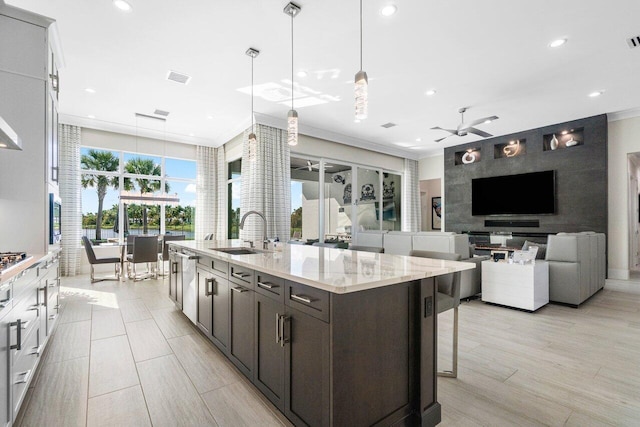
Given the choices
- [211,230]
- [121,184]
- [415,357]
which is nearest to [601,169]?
[415,357]

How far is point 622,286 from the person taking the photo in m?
5.07

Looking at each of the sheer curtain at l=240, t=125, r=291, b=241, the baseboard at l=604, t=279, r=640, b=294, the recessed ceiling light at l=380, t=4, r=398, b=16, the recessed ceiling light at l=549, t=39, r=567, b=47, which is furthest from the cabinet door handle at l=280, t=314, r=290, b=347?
the baseboard at l=604, t=279, r=640, b=294

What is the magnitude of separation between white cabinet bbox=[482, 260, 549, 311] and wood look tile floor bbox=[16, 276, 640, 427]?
193mm

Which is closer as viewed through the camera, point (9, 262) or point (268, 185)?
point (9, 262)

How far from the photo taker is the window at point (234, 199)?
6969mm

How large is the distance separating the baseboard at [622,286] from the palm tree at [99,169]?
9.71 metres

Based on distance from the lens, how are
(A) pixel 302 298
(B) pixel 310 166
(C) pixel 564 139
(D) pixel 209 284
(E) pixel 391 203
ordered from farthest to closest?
(E) pixel 391 203
(B) pixel 310 166
(C) pixel 564 139
(D) pixel 209 284
(A) pixel 302 298

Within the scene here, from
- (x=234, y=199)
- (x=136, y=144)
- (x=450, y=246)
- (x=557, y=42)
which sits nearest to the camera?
(x=557, y=42)

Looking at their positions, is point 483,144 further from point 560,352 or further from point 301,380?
point 301,380

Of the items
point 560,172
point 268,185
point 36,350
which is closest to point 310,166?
point 268,185

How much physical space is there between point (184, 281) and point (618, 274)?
7440mm

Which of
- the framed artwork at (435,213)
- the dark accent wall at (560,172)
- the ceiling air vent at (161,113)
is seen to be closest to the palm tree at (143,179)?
the ceiling air vent at (161,113)

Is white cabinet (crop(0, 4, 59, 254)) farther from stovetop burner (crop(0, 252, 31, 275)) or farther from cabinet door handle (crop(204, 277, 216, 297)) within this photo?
cabinet door handle (crop(204, 277, 216, 297))

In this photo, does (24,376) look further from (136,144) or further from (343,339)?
(136,144)
